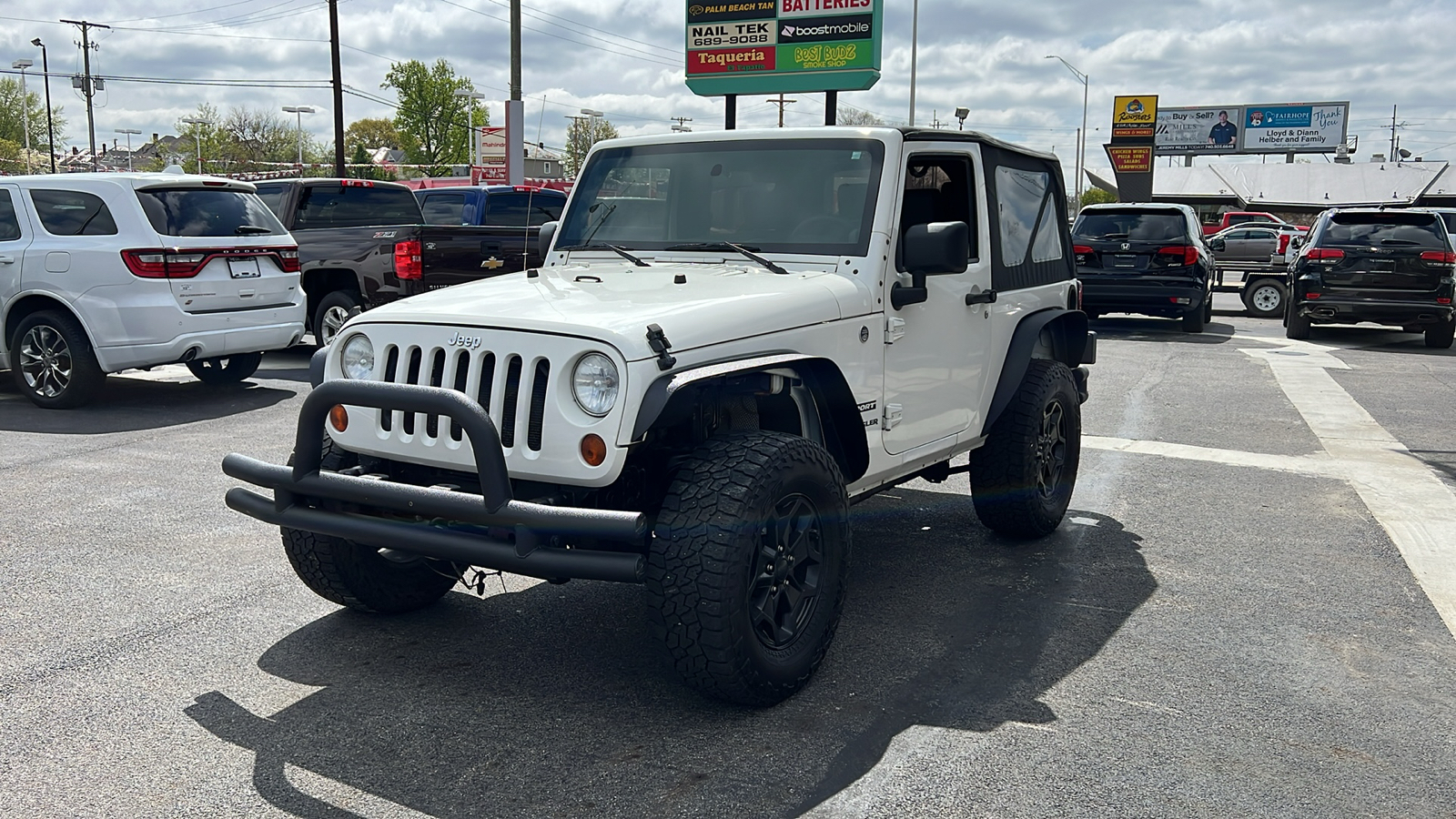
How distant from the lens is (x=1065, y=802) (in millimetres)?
3332

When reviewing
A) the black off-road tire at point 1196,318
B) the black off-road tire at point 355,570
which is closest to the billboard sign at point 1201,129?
the black off-road tire at point 1196,318

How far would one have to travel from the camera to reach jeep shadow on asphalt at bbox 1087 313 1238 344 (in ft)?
53.4

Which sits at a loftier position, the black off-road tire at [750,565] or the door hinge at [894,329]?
the door hinge at [894,329]

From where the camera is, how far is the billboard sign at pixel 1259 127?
76812mm

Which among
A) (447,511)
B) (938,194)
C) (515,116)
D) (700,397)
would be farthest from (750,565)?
(515,116)

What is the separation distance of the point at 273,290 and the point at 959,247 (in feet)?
23.9

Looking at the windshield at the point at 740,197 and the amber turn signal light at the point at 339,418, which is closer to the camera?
the amber turn signal light at the point at 339,418

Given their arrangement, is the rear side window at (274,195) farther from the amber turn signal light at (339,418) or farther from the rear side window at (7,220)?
the amber turn signal light at (339,418)

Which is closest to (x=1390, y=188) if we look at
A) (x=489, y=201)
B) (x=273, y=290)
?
(x=489, y=201)

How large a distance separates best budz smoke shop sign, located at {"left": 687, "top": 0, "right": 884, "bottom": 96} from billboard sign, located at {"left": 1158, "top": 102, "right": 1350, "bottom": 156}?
→ 195ft

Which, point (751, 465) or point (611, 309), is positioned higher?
point (611, 309)

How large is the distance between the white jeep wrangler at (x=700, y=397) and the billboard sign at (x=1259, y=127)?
78.5 m

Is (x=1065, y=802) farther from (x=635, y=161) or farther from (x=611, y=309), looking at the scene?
(x=635, y=161)

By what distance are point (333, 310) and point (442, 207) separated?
14.5 ft
